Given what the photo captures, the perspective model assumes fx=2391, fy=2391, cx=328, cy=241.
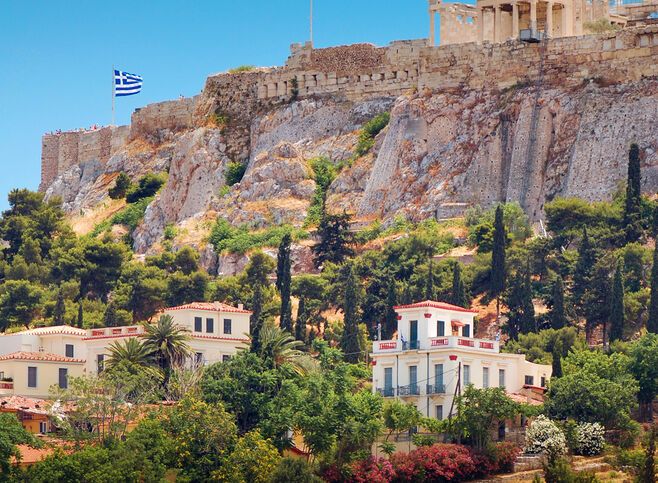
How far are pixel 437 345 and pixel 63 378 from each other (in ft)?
50.4

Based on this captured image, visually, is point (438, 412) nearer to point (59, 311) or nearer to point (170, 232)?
point (59, 311)

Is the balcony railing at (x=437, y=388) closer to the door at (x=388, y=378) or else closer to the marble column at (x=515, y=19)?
the door at (x=388, y=378)

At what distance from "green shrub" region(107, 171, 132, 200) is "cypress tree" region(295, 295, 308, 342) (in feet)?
105

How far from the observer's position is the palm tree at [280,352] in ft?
297

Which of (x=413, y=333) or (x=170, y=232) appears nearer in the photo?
(x=413, y=333)

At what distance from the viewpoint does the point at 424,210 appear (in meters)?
118

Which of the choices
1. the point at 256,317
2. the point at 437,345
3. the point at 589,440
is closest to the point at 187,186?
the point at 256,317

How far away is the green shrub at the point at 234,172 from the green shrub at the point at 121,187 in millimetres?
9014

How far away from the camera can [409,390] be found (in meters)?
89.8

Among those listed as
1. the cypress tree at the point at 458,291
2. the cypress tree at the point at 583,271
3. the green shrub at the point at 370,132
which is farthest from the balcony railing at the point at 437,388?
the green shrub at the point at 370,132

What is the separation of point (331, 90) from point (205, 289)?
18.9 metres

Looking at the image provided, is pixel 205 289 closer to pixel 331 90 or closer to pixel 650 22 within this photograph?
pixel 331 90

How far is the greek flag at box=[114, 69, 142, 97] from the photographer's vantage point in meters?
137

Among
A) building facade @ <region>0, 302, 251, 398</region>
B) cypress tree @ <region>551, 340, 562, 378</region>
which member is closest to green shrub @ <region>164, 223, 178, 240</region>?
building facade @ <region>0, 302, 251, 398</region>
